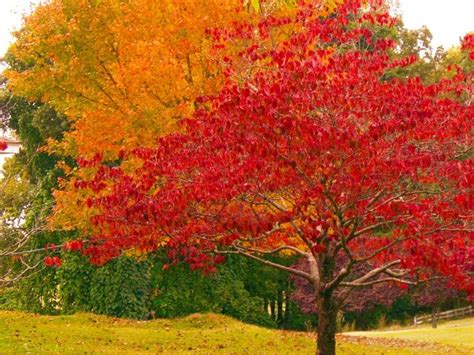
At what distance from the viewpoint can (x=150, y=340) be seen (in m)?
16.4

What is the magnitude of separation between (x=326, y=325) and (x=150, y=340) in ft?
20.5

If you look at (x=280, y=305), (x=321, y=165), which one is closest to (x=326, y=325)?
(x=321, y=165)

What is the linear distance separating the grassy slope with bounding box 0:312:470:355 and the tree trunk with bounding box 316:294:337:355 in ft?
11.7

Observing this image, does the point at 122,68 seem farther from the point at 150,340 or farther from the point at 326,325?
the point at 326,325

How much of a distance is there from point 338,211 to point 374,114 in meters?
1.38

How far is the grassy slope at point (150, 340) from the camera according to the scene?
47.6 feet

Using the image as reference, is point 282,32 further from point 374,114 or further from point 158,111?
point 374,114

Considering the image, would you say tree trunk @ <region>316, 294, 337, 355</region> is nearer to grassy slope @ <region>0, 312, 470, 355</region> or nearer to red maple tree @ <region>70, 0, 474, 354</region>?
red maple tree @ <region>70, 0, 474, 354</region>

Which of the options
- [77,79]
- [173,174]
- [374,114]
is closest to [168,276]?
[77,79]

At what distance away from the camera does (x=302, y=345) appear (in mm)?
16250

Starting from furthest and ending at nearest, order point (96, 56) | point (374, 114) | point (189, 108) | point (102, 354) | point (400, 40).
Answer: point (400, 40) < point (96, 56) < point (189, 108) < point (102, 354) < point (374, 114)

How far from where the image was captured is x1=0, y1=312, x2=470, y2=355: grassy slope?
14.5 metres

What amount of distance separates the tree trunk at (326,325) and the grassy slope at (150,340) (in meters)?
3.58

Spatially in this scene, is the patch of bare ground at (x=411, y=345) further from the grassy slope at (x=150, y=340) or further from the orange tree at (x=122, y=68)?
the orange tree at (x=122, y=68)
